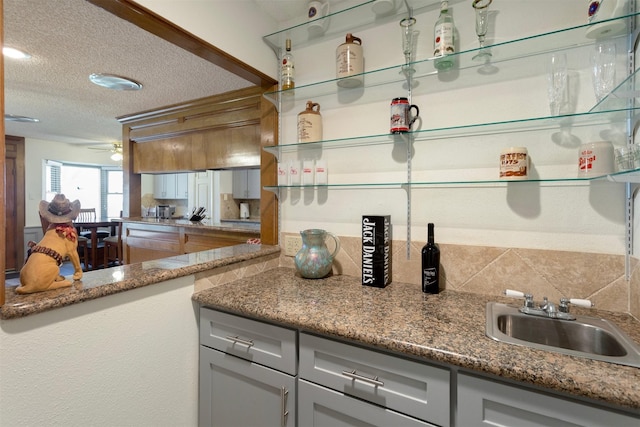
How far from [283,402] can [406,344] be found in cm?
52

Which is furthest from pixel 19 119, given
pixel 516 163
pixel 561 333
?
pixel 561 333

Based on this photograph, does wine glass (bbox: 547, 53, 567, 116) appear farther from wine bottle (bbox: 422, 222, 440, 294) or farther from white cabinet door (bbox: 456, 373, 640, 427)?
white cabinet door (bbox: 456, 373, 640, 427)

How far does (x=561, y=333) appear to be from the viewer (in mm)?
1004

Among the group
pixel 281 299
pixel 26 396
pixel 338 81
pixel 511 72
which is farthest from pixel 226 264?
pixel 511 72

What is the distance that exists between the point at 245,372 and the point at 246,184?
14.0ft

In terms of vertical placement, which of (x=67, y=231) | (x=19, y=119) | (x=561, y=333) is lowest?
(x=561, y=333)

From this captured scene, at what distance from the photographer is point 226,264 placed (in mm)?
1389

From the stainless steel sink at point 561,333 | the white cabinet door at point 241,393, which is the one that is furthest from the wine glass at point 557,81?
the white cabinet door at point 241,393

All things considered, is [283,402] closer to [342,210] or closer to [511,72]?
[342,210]

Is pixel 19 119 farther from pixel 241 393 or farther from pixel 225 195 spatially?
pixel 241 393

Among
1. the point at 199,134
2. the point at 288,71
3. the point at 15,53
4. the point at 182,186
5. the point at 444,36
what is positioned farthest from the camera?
the point at 182,186

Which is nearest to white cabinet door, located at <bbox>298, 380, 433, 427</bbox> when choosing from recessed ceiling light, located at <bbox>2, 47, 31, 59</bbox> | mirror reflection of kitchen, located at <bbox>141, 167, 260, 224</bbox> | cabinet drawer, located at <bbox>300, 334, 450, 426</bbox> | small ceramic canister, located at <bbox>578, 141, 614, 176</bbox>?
cabinet drawer, located at <bbox>300, 334, 450, 426</bbox>

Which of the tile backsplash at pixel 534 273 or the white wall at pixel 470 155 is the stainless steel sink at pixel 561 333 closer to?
the tile backsplash at pixel 534 273

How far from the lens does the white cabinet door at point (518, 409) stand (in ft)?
2.20
